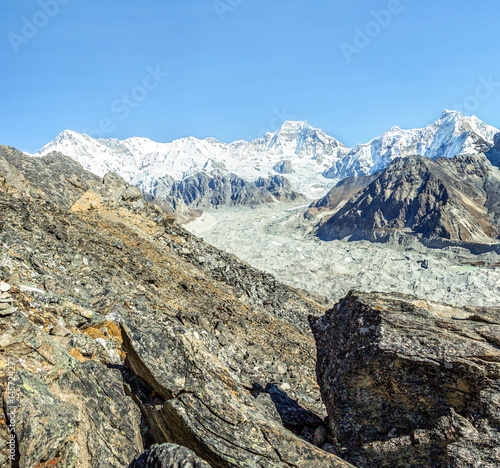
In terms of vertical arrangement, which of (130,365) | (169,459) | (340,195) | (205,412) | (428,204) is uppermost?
(340,195)

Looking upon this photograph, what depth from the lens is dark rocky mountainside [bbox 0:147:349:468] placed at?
4.50 metres

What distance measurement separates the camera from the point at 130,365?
19.5 feet

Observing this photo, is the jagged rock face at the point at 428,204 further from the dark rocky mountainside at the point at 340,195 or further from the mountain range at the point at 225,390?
the mountain range at the point at 225,390

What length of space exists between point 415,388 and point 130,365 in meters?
5.00

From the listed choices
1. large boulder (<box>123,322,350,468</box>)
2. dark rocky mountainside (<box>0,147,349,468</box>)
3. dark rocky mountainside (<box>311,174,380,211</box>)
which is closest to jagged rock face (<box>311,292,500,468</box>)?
dark rocky mountainside (<box>0,147,349,468</box>)

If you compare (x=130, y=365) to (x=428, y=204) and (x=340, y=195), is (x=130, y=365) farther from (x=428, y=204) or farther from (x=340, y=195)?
(x=340, y=195)

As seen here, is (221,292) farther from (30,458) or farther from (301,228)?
(301,228)

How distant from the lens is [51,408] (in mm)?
4523

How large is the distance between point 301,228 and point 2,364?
13487 centimetres

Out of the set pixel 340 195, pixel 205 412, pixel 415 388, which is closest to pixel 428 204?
pixel 340 195

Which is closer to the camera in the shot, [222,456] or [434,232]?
[222,456]

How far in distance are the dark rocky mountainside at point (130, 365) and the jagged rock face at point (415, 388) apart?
100 cm

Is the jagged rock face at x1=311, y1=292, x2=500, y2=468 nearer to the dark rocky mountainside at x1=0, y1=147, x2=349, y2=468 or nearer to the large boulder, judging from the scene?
the dark rocky mountainside at x1=0, y1=147, x2=349, y2=468

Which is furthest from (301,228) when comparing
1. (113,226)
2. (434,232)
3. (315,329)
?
(315,329)
